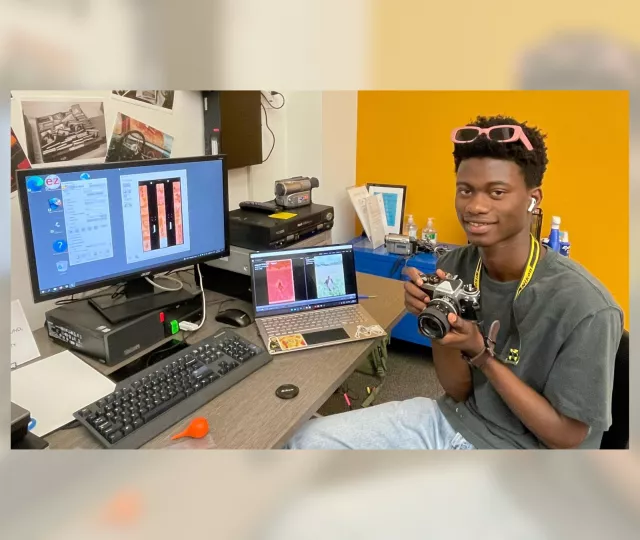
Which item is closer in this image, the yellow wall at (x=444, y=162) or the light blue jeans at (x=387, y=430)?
the light blue jeans at (x=387, y=430)

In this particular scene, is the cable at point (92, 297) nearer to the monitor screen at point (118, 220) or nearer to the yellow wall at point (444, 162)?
the monitor screen at point (118, 220)

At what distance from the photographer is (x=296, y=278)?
1.27 m

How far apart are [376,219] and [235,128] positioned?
0.69 metres

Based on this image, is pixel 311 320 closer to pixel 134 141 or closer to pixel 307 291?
pixel 307 291

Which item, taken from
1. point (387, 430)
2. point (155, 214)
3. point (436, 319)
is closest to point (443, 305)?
point (436, 319)

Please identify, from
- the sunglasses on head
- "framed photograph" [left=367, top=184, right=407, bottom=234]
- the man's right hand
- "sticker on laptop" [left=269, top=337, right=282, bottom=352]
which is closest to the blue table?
"framed photograph" [left=367, top=184, right=407, bottom=234]

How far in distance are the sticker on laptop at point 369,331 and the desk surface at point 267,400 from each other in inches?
0.9

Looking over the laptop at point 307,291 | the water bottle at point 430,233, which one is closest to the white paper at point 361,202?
the water bottle at point 430,233

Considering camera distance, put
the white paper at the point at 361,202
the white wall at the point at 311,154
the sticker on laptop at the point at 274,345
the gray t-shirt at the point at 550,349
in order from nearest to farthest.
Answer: the gray t-shirt at the point at 550,349 < the sticker on laptop at the point at 274,345 < the white wall at the point at 311,154 < the white paper at the point at 361,202

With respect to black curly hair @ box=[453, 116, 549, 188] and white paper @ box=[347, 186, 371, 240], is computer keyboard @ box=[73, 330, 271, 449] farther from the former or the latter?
white paper @ box=[347, 186, 371, 240]

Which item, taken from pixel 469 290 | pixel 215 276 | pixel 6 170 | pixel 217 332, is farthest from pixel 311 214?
pixel 6 170

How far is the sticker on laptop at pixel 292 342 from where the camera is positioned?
1114 mm

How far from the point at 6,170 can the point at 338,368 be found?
77 centimetres
